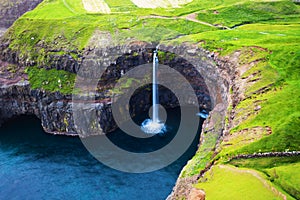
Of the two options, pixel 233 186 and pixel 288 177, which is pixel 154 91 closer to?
pixel 233 186

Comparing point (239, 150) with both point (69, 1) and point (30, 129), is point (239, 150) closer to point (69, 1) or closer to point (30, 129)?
point (30, 129)

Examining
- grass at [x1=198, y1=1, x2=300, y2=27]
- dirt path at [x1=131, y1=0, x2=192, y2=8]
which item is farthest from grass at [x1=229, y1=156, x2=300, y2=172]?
dirt path at [x1=131, y1=0, x2=192, y2=8]

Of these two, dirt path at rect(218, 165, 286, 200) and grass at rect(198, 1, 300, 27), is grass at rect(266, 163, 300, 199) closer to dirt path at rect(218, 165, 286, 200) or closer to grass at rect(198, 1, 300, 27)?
dirt path at rect(218, 165, 286, 200)

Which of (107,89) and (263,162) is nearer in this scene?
(263,162)

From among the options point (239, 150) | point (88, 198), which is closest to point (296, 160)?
point (239, 150)

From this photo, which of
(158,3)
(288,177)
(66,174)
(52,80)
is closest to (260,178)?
(288,177)
